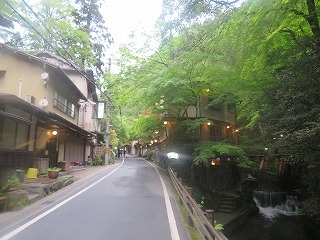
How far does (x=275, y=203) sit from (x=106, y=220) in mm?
22987

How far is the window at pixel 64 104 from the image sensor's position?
71.0ft

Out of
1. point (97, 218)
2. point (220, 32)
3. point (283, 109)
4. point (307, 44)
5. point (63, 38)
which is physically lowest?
point (97, 218)

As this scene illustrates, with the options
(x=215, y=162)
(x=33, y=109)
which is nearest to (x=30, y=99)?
(x=33, y=109)

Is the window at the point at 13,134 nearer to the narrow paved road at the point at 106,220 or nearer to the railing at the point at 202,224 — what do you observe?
the narrow paved road at the point at 106,220

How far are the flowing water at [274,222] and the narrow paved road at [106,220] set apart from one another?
953 cm

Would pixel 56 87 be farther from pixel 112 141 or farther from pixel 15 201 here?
pixel 112 141

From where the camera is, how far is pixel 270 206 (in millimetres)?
26094

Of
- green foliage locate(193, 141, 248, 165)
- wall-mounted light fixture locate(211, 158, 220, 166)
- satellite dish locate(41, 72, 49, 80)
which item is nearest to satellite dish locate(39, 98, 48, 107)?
satellite dish locate(41, 72, 49, 80)

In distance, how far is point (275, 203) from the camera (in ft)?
86.0

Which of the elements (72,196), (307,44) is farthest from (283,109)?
(72,196)

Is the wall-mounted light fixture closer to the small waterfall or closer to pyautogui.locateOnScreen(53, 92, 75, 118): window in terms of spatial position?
the small waterfall

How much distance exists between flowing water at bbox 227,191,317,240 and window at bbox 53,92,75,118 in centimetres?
1634

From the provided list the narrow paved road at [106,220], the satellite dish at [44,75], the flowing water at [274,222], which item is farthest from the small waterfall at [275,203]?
the satellite dish at [44,75]

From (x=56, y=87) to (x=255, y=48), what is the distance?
1622 cm
